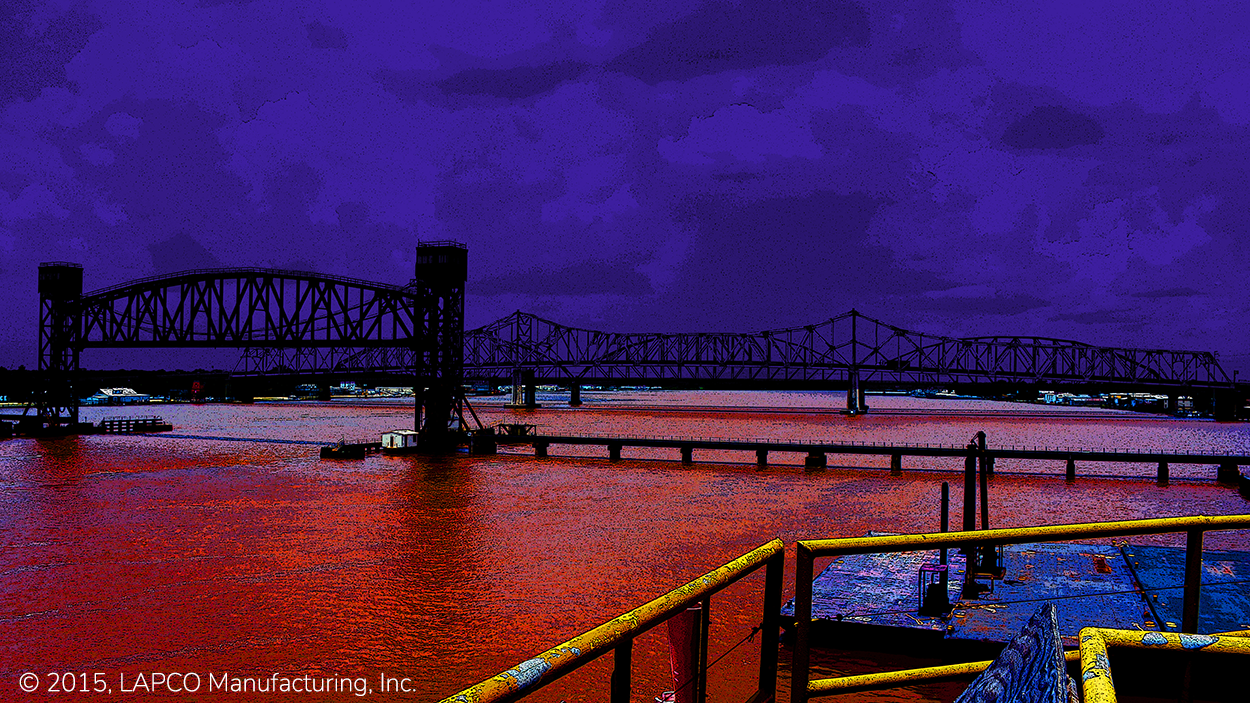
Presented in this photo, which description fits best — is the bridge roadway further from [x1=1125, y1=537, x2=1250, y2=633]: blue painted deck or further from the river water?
[x1=1125, y1=537, x2=1250, y2=633]: blue painted deck

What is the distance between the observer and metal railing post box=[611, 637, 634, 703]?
284 centimetres

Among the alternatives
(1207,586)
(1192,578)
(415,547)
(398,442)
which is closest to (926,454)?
(415,547)

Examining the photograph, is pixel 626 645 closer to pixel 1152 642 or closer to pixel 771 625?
pixel 771 625

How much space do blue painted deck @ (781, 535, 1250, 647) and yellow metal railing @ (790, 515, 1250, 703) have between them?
7321 mm

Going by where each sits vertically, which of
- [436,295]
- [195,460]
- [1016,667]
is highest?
[436,295]

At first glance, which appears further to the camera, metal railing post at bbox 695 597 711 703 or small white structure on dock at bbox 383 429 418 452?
small white structure on dock at bbox 383 429 418 452

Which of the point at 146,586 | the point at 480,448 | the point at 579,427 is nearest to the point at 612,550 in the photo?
the point at 146,586

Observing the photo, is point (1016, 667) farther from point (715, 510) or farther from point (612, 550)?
point (715, 510)

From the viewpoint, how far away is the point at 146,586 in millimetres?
20609

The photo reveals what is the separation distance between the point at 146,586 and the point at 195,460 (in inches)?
1538

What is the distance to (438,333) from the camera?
5806 cm

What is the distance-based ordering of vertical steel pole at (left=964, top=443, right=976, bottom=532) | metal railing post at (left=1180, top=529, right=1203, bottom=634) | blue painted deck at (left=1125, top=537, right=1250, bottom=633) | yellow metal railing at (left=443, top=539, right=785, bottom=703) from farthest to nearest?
vertical steel pole at (left=964, top=443, right=976, bottom=532)
blue painted deck at (left=1125, top=537, right=1250, bottom=633)
metal railing post at (left=1180, top=529, right=1203, bottom=634)
yellow metal railing at (left=443, top=539, right=785, bottom=703)

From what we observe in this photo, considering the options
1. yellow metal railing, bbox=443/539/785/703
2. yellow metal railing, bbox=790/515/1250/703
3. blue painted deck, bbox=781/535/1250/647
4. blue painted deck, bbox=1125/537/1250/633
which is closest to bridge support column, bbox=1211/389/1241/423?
blue painted deck, bbox=1125/537/1250/633

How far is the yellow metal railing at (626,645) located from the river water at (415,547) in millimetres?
10365
